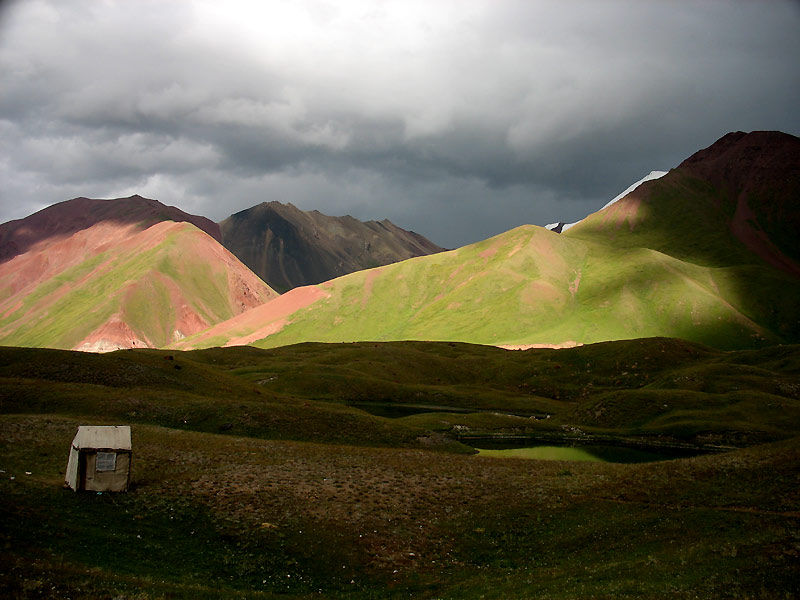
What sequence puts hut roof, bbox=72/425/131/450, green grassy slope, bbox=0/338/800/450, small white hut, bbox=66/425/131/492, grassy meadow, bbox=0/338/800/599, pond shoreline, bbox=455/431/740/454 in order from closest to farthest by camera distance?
grassy meadow, bbox=0/338/800/599 → small white hut, bbox=66/425/131/492 → hut roof, bbox=72/425/131/450 → green grassy slope, bbox=0/338/800/450 → pond shoreline, bbox=455/431/740/454

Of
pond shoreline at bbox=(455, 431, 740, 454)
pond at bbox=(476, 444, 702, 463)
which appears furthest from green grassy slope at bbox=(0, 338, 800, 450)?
pond at bbox=(476, 444, 702, 463)

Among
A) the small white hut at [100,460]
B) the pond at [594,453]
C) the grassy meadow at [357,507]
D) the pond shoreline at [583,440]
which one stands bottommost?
the pond at [594,453]

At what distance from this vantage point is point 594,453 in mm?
77812

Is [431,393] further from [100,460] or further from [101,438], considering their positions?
[100,460]

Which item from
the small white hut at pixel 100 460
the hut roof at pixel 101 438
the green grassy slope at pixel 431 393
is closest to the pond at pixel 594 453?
the green grassy slope at pixel 431 393

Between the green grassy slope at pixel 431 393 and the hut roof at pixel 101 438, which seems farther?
the green grassy slope at pixel 431 393

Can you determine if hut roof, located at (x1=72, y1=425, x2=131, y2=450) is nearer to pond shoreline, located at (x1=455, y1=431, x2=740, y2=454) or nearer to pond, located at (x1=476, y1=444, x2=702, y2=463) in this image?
pond, located at (x1=476, y1=444, x2=702, y2=463)

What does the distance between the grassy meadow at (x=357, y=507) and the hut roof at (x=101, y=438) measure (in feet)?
10.1

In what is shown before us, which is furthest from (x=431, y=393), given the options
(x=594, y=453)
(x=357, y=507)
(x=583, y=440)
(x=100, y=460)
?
(x=100, y=460)

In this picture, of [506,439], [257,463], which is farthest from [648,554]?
[506,439]

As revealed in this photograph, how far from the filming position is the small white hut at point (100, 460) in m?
36.8

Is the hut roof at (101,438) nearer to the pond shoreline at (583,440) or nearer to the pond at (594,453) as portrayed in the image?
the pond at (594,453)

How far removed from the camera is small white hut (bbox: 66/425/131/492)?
36.8m

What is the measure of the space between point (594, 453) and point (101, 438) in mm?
62237
